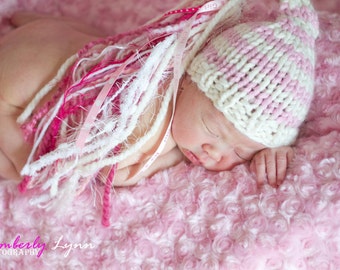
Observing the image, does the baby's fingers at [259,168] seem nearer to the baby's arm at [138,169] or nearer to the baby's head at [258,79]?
the baby's head at [258,79]

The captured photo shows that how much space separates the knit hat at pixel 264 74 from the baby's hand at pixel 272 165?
0.03 metres

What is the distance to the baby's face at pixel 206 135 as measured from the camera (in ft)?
4.30

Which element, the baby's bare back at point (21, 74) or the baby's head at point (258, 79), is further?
the baby's bare back at point (21, 74)

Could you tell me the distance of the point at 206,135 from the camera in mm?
1338

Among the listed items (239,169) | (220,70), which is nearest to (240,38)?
(220,70)

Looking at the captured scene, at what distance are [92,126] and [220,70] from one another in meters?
0.36

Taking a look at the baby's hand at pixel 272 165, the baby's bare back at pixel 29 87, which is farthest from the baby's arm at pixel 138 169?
the baby's hand at pixel 272 165

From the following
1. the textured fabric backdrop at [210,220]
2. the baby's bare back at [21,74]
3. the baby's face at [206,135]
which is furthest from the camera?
the baby's bare back at [21,74]

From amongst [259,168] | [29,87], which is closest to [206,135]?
[259,168]

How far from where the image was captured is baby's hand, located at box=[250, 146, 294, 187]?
1322 mm

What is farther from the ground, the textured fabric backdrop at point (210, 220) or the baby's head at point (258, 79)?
the baby's head at point (258, 79)

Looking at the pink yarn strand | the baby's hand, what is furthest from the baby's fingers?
the pink yarn strand

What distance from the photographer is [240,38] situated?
1.29 metres

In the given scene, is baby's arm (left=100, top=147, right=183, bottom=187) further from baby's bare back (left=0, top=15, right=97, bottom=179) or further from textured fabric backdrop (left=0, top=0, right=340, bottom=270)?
baby's bare back (left=0, top=15, right=97, bottom=179)
